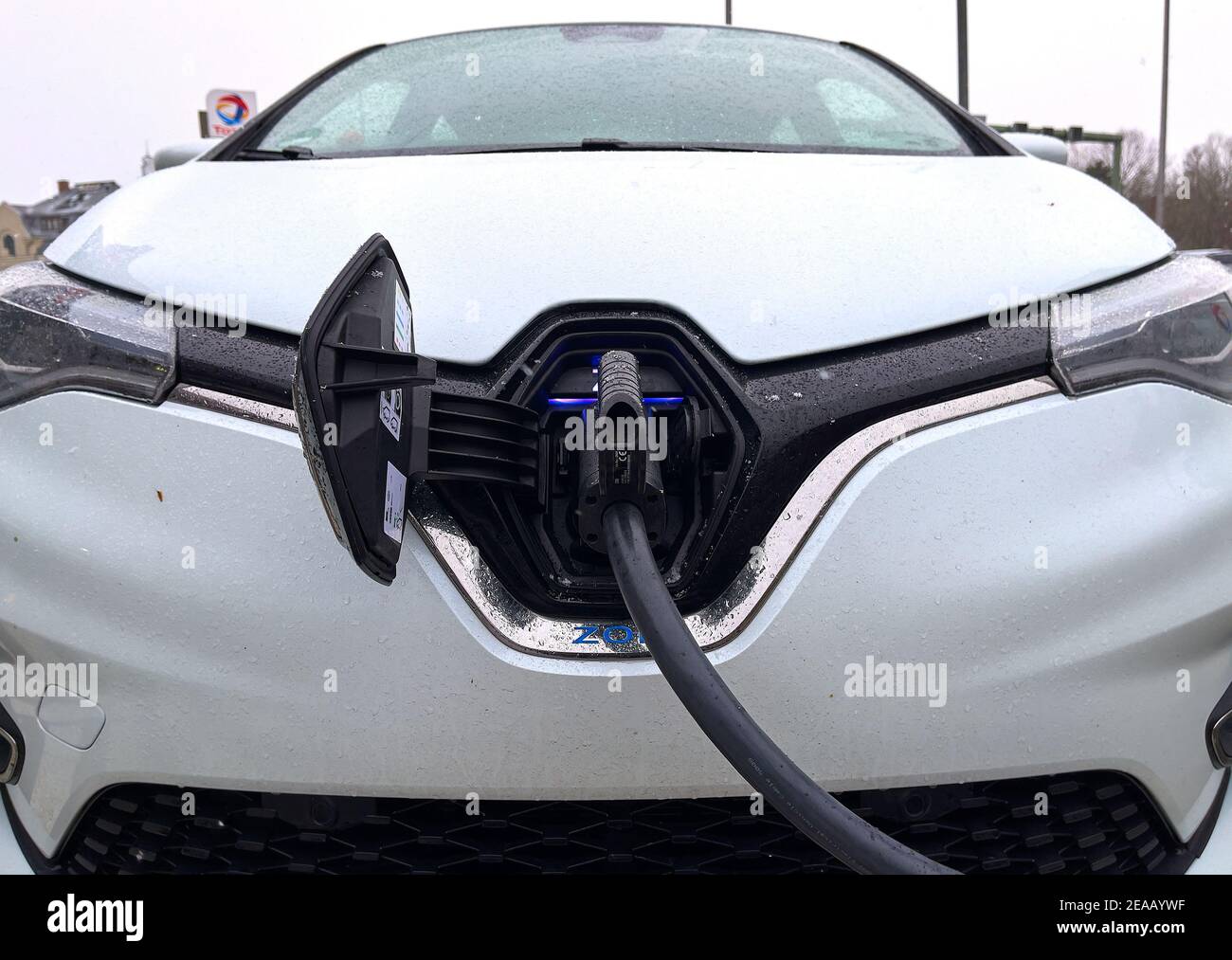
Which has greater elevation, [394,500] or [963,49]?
[963,49]

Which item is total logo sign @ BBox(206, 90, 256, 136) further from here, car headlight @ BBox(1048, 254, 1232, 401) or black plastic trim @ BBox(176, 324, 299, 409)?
car headlight @ BBox(1048, 254, 1232, 401)

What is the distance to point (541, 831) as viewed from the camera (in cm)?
106

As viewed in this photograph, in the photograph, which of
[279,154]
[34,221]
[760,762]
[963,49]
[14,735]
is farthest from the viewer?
[34,221]

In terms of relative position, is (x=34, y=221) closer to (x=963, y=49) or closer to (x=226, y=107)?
(x=226, y=107)

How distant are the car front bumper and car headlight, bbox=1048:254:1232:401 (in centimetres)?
12

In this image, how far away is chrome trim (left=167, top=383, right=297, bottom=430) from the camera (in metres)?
1.06

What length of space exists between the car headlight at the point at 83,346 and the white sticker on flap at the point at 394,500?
13.1 inches

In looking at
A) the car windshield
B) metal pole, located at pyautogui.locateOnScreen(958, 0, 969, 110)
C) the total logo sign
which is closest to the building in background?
the total logo sign

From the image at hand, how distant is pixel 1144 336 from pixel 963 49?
46.3 ft

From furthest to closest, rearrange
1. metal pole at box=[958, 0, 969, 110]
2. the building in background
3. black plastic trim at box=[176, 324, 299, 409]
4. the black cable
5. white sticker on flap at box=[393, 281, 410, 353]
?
the building in background → metal pole at box=[958, 0, 969, 110] → black plastic trim at box=[176, 324, 299, 409] → white sticker on flap at box=[393, 281, 410, 353] → the black cable

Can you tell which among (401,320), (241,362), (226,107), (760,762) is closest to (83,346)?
(241,362)

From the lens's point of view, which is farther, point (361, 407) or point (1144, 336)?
point (1144, 336)

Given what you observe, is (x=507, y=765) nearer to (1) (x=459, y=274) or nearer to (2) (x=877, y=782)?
(2) (x=877, y=782)

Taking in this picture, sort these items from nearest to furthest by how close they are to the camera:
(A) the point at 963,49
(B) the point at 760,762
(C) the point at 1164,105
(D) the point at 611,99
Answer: (B) the point at 760,762 < (D) the point at 611,99 < (A) the point at 963,49 < (C) the point at 1164,105
